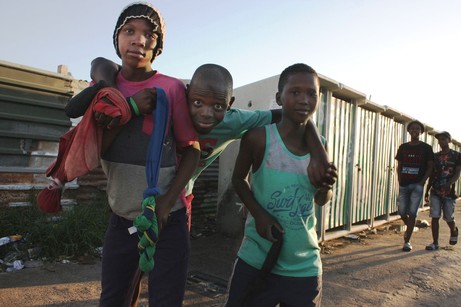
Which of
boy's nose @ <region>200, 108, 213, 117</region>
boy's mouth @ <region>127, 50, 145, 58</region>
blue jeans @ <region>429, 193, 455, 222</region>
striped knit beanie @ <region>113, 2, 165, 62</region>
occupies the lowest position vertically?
Result: blue jeans @ <region>429, 193, 455, 222</region>

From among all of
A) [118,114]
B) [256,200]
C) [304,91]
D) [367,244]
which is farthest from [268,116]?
[367,244]

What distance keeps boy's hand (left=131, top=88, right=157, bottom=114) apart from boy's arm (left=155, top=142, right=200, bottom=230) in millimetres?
258

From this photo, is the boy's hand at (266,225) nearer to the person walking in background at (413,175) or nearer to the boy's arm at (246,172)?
the boy's arm at (246,172)

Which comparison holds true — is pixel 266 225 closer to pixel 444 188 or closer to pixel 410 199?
pixel 410 199

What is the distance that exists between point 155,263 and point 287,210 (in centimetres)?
71

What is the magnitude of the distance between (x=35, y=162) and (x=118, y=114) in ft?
14.1

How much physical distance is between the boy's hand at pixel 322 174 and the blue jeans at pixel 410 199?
4.88 m

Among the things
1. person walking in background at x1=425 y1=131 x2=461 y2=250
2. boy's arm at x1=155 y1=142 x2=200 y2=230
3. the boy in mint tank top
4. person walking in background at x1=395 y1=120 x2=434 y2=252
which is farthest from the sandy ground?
boy's arm at x1=155 y1=142 x2=200 y2=230

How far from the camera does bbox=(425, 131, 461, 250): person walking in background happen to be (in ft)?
19.7

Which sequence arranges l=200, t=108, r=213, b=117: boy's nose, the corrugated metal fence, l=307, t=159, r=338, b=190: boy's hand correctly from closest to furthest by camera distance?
l=200, t=108, r=213, b=117: boy's nose → l=307, t=159, r=338, b=190: boy's hand → the corrugated metal fence

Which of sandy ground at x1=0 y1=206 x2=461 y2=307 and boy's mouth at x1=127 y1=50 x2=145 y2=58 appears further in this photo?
sandy ground at x1=0 y1=206 x2=461 y2=307

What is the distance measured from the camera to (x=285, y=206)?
1815mm

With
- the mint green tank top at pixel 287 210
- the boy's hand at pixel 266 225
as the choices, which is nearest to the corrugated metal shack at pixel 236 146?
the mint green tank top at pixel 287 210

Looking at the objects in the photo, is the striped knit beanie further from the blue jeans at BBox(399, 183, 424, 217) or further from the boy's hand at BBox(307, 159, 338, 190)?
the blue jeans at BBox(399, 183, 424, 217)
